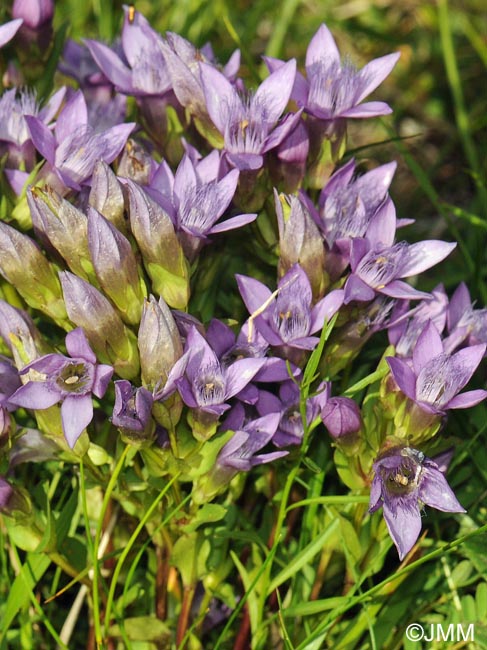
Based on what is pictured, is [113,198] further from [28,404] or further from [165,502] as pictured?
[165,502]

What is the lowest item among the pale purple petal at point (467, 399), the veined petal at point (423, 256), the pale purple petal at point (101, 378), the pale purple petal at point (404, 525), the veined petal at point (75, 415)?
the pale purple petal at point (404, 525)

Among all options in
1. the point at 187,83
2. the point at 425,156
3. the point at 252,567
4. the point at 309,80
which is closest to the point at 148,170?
the point at 187,83

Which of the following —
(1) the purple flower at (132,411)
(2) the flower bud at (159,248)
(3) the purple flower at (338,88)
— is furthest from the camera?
(3) the purple flower at (338,88)

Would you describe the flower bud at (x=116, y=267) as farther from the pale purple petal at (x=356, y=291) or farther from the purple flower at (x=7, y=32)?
the purple flower at (x=7, y=32)

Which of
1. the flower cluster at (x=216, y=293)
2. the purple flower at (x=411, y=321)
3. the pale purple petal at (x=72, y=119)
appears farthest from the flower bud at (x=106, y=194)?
the purple flower at (x=411, y=321)

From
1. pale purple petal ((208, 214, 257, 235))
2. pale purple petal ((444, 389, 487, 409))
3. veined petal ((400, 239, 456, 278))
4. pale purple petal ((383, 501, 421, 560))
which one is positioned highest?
pale purple petal ((208, 214, 257, 235))

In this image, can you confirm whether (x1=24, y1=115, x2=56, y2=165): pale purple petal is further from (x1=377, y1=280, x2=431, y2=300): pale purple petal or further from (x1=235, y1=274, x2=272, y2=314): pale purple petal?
(x1=377, y1=280, x2=431, y2=300): pale purple petal

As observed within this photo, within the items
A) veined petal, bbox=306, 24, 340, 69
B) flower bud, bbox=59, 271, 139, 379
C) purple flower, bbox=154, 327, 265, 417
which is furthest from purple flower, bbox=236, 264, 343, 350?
veined petal, bbox=306, 24, 340, 69

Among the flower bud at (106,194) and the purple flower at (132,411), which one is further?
the flower bud at (106,194)
